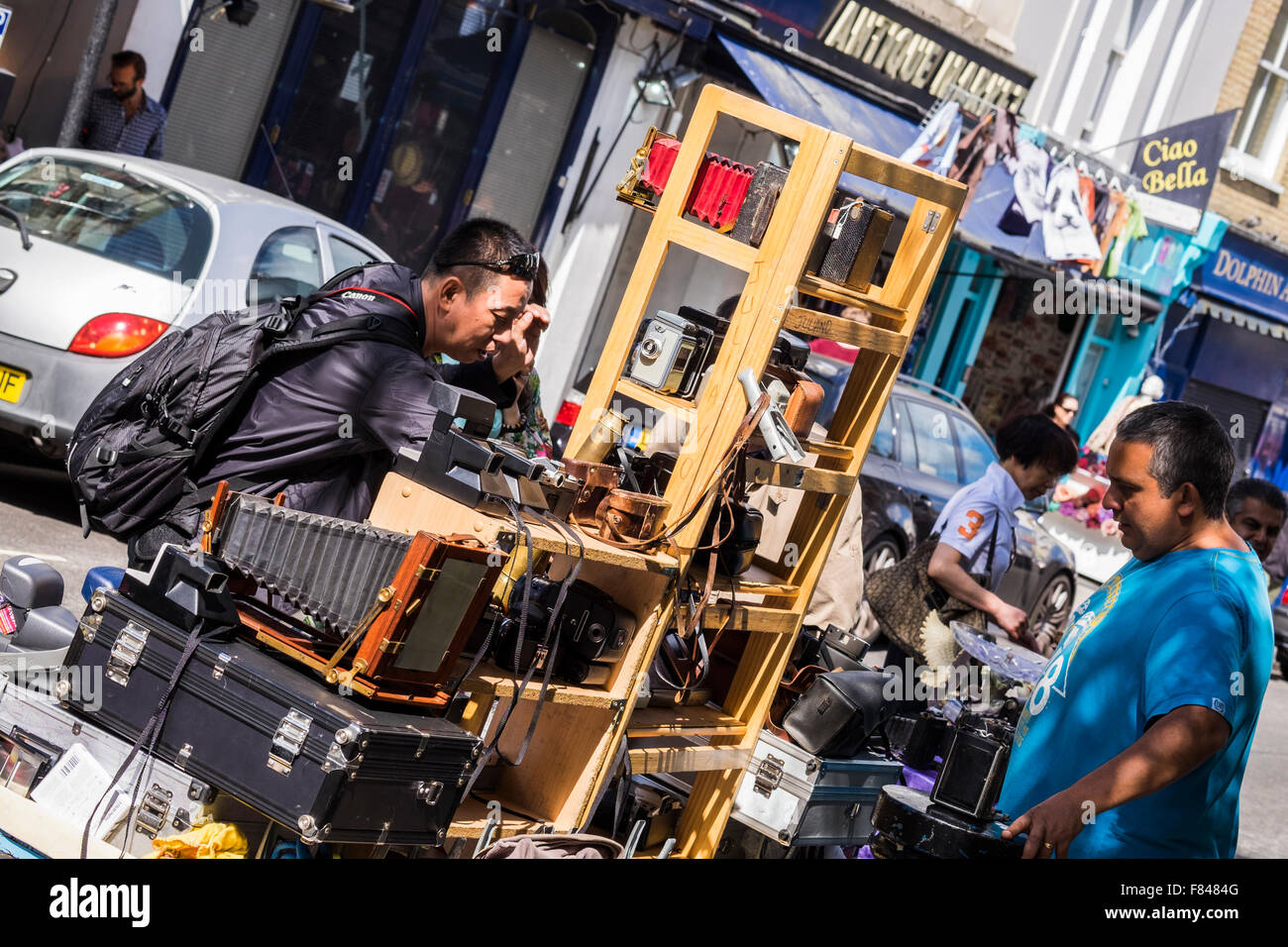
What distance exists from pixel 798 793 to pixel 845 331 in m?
1.47

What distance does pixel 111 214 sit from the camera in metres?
7.66

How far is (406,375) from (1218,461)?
2.04m

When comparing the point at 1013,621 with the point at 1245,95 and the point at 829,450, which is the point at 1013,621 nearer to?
the point at 829,450

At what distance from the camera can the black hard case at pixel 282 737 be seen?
2934mm

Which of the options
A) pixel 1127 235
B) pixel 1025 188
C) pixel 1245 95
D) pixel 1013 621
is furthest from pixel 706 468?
pixel 1245 95

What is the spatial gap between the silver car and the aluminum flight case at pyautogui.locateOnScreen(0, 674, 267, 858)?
406 cm

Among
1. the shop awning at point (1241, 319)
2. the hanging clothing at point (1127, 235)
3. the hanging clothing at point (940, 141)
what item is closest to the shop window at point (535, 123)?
the hanging clothing at point (940, 141)

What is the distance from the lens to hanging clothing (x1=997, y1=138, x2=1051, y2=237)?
1630 cm

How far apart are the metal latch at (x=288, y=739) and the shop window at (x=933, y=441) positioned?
986 cm

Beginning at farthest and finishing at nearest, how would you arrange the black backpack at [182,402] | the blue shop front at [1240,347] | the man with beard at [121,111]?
1. the blue shop front at [1240,347]
2. the man with beard at [121,111]
3. the black backpack at [182,402]

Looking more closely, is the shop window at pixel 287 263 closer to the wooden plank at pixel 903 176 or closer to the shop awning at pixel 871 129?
the wooden plank at pixel 903 176

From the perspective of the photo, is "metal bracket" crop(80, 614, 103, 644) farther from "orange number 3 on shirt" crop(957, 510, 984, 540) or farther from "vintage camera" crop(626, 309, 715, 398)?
"orange number 3 on shirt" crop(957, 510, 984, 540)

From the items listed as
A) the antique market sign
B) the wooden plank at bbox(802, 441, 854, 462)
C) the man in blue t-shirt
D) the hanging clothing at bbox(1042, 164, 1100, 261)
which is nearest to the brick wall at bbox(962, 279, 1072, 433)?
the hanging clothing at bbox(1042, 164, 1100, 261)
